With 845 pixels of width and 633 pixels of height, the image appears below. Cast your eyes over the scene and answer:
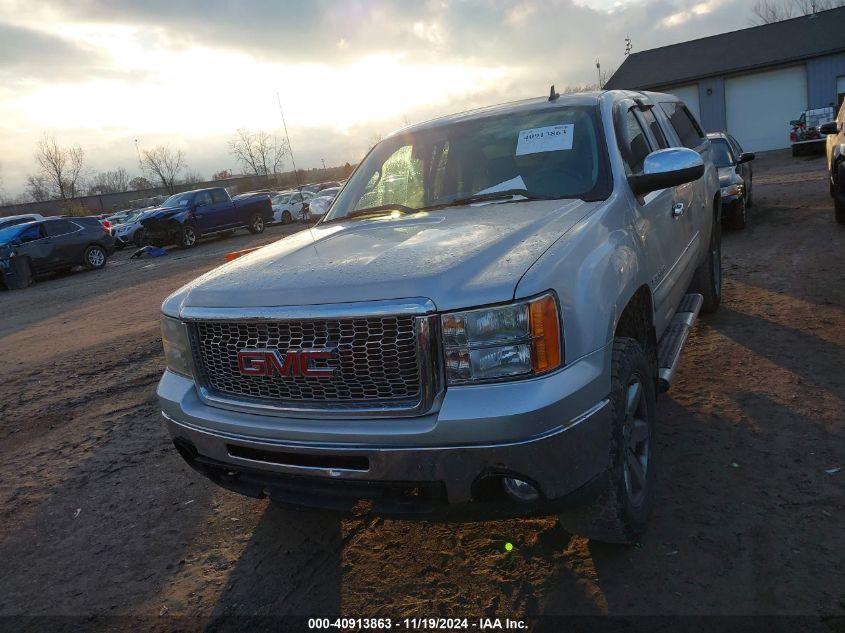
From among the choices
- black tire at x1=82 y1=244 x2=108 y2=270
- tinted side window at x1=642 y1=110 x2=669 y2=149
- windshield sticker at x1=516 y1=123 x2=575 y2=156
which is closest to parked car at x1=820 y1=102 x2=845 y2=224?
tinted side window at x1=642 y1=110 x2=669 y2=149

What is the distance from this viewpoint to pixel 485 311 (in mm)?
2119

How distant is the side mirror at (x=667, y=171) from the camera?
10.2 feet

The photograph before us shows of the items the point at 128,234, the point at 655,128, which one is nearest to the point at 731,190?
the point at 655,128

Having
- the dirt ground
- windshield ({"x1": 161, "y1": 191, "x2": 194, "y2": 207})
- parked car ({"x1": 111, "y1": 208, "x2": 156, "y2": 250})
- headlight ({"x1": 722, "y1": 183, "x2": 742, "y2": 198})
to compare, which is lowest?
the dirt ground

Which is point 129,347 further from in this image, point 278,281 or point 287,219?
point 287,219

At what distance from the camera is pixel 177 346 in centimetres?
282

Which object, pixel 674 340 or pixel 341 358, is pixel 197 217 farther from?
pixel 341 358

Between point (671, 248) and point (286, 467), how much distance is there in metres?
2.61

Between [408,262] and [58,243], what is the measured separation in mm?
18069

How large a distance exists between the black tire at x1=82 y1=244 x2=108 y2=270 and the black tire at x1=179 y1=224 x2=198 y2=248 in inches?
110

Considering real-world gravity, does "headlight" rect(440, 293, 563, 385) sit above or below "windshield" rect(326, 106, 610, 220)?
below

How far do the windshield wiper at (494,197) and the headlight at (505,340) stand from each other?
1218mm

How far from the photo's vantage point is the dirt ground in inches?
98.8

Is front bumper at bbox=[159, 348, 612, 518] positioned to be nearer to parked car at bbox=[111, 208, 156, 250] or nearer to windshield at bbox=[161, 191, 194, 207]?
windshield at bbox=[161, 191, 194, 207]
